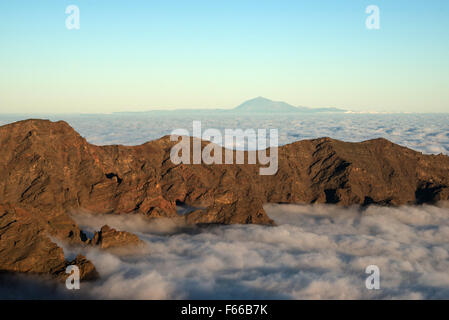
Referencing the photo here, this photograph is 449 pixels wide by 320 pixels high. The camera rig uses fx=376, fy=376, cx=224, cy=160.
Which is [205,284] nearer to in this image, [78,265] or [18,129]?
[78,265]

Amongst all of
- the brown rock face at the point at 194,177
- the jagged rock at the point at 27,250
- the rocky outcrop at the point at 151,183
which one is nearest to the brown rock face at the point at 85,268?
the jagged rock at the point at 27,250

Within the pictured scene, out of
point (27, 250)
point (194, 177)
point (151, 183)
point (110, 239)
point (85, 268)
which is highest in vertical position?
Answer: point (151, 183)

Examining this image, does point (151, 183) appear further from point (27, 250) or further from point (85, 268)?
point (27, 250)

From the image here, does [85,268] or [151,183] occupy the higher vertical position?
[151,183]

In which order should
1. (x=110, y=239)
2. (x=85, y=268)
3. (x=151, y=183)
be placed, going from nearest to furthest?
(x=85, y=268) → (x=110, y=239) → (x=151, y=183)

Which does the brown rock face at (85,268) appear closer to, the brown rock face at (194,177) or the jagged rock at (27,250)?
the jagged rock at (27,250)

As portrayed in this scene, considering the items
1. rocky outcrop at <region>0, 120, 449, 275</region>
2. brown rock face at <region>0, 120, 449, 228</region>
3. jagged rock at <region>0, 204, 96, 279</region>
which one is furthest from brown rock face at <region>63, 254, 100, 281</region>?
brown rock face at <region>0, 120, 449, 228</region>

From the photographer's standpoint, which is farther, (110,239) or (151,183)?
(151,183)

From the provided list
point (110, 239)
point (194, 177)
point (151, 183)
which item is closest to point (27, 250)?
point (110, 239)

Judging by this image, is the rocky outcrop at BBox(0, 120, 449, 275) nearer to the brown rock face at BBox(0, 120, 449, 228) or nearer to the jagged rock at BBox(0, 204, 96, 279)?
the jagged rock at BBox(0, 204, 96, 279)

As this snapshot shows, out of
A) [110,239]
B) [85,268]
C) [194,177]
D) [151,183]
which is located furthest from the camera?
[194,177]
